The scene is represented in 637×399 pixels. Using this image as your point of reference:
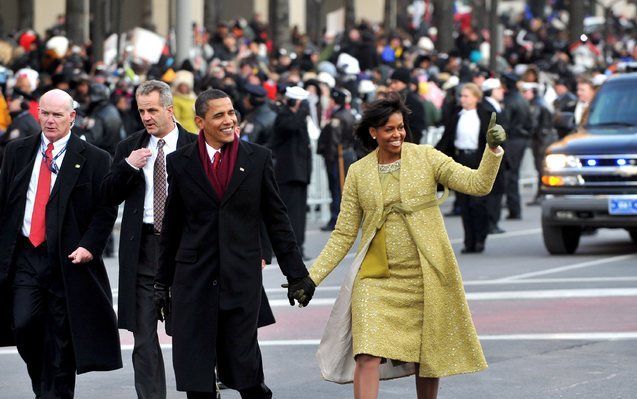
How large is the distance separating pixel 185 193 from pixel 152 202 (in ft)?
2.81

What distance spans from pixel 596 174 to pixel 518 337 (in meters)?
5.67

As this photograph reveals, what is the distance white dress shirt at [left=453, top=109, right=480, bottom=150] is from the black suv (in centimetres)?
100

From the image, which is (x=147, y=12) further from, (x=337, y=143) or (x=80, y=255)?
(x=80, y=255)

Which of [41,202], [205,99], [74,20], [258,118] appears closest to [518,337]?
[41,202]

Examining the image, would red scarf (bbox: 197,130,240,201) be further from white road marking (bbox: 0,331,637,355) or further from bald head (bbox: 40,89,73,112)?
white road marking (bbox: 0,331,637,355)

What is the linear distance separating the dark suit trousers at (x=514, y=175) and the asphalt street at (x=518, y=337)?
4078 millimetres

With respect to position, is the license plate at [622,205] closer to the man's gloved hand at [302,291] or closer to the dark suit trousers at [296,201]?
the dark suit trousers at [296,201]

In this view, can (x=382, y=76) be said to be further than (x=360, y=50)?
No

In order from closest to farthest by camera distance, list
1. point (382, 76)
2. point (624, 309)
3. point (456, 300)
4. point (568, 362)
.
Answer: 1. point (456, 300)
2. point (568, 362)
3. point (624, 309)
4. point (382, 76)

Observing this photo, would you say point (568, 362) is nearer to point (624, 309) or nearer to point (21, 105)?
point (624, 309)

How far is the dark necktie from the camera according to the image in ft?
29.9

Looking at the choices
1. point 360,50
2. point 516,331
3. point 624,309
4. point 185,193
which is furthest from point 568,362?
point 360,50

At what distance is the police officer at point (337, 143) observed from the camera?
2045 centimetres

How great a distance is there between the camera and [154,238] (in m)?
9.12
